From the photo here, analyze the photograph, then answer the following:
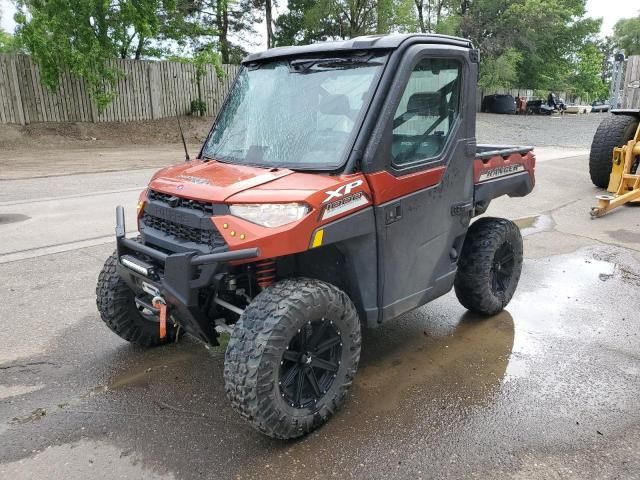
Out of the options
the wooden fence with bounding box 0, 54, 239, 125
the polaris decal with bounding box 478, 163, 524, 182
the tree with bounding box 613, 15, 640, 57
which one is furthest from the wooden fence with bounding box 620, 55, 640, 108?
the tree with bounding box 613, 15, 640, 57

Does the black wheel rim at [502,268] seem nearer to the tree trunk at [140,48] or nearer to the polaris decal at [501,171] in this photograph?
the polaris decal at [501,171]

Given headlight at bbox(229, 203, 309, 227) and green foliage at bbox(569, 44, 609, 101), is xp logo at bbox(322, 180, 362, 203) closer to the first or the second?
headlight at bbox(229, 203, 309, 227)

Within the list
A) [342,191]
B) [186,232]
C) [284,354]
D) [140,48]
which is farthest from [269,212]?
[140,48]

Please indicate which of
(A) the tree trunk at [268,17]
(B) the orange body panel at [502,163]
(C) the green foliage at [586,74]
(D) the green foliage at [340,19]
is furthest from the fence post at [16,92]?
(C) the green foliage at [586,74]

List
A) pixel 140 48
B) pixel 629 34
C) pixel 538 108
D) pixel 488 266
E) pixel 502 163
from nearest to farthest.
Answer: pixel 488 266
pixel 502 163
pixel 140 48
pixel 538 108
pixel 629 34

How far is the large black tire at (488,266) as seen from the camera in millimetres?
4277

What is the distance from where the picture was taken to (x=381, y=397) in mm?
3391

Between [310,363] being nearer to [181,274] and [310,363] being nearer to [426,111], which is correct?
[181,274]

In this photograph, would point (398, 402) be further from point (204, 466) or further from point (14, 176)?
point (14, 176)

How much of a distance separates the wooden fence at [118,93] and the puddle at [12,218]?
1078 cm

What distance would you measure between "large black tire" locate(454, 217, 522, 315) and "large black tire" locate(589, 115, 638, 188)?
6176mm

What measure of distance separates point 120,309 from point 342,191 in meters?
1.88

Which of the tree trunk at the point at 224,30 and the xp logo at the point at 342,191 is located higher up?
the tree trunk at the point at 224,30

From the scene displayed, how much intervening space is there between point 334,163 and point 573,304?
3164 millimetres
